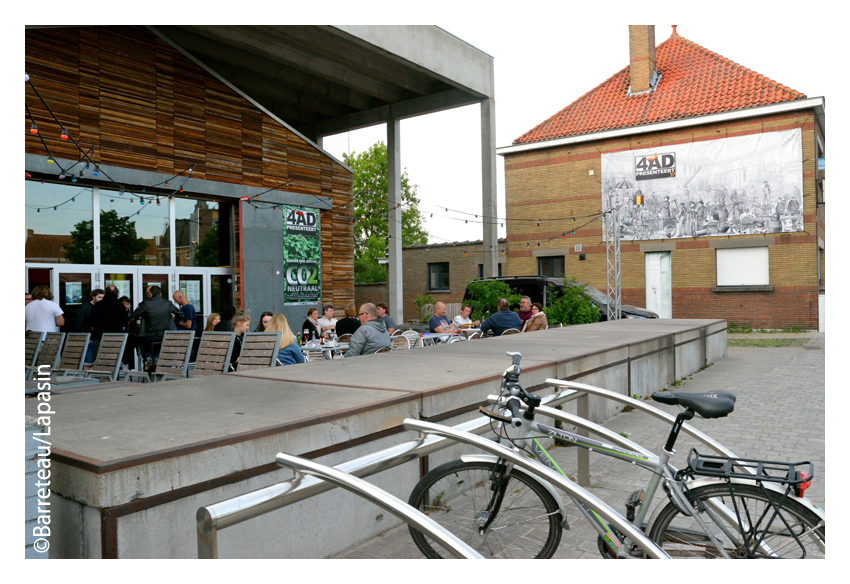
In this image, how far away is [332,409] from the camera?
12.0ft

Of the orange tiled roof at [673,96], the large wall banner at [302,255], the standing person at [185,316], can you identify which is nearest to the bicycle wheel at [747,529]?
the standing person at [185,316]

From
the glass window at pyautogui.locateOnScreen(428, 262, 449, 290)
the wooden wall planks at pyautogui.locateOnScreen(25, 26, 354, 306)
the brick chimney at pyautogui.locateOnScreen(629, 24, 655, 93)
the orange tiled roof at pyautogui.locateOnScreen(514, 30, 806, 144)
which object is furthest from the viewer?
the glass window at pyautogui.locateOnScreen(428, 262, 449, 290)

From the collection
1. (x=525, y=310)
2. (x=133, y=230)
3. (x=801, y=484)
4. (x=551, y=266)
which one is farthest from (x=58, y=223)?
(x=551, y=266)

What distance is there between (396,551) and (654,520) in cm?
146

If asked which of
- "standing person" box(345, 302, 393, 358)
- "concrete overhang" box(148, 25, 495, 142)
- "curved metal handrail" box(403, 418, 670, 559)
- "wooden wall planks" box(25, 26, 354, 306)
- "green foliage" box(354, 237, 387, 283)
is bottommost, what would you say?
"curved metal handrail" box(403, 418, 670, 559)

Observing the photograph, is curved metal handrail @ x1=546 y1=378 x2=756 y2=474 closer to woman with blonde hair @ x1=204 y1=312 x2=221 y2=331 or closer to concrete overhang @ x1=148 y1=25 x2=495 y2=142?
woman with blonde hair @ x1=204 y1=312 x2=221 y2=331

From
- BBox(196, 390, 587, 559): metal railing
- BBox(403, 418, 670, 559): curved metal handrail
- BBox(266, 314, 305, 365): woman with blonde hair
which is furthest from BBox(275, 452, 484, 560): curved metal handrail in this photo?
BBox(266, 314, 305, 365): woman with blonde hair

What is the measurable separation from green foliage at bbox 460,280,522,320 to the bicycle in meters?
11.8

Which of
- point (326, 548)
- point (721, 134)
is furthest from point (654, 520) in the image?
point (721, 134)

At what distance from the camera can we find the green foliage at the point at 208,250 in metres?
15.6

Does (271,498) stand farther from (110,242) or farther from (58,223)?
(110,242)

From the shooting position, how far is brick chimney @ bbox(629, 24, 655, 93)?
25922 millimetres

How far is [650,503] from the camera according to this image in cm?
303

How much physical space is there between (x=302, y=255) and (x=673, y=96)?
1659cm
